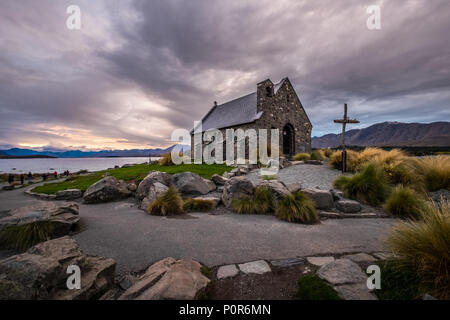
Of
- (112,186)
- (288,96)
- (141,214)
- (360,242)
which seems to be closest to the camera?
(360,242)

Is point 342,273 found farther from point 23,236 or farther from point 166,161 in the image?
point 166,161

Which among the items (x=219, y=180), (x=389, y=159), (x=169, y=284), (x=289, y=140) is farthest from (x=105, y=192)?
(x=289, y=140)

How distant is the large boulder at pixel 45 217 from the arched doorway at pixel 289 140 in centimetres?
1799

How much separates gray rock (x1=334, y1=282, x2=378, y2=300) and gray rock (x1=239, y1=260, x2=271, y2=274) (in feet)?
2.79

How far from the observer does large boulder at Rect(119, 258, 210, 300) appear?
69.1 inches

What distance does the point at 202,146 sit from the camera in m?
21.8

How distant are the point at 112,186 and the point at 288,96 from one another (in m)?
18.0

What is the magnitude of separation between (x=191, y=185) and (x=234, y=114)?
573 inches

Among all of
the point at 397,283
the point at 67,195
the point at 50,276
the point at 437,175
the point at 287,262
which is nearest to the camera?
the point at 50,276

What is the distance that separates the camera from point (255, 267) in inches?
98.8

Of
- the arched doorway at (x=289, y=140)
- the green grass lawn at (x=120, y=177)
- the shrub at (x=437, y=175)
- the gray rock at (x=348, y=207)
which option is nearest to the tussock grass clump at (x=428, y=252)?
the gray rock at (x=348, y=207)

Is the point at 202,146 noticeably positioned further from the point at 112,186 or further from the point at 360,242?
the point at 360,242

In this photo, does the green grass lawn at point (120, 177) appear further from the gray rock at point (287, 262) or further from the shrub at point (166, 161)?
the gray rock at point (287, 262)
